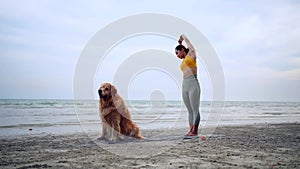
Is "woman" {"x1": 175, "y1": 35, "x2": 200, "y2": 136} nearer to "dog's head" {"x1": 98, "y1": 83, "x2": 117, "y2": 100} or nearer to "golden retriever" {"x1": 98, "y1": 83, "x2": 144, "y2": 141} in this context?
"golden retriever" {"x1": 98, "y1": 83, "x2": 144, "y2": 141}

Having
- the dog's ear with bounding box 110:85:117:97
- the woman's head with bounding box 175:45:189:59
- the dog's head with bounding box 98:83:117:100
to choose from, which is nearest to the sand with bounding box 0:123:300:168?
the dog's head with bounding box 98:83:117:100

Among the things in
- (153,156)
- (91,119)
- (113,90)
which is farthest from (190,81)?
(91,119)

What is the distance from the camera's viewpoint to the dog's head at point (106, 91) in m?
5.61

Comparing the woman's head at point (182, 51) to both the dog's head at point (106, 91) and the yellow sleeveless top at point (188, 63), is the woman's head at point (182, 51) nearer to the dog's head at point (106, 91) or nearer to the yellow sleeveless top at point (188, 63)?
the yellow sleeveless top at point (188, 63)

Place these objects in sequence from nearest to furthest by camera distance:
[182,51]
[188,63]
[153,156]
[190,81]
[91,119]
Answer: [153,156]
[188,63]
[190,81]
[182,51]
[91,119]

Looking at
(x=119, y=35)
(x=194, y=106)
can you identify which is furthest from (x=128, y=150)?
(x=119, y=35)

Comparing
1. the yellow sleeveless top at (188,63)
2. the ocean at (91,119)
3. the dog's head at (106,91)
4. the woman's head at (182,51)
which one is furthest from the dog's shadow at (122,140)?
the woman's head at (182,51)

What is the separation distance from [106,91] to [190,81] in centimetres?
170

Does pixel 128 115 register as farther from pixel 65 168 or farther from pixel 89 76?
pixel 65 168

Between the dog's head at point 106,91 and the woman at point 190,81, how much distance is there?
4.73ft

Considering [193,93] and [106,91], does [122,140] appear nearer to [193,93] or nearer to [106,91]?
[106,91]

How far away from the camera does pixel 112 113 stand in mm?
5617

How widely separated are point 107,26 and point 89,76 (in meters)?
1.04

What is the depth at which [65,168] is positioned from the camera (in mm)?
3203
